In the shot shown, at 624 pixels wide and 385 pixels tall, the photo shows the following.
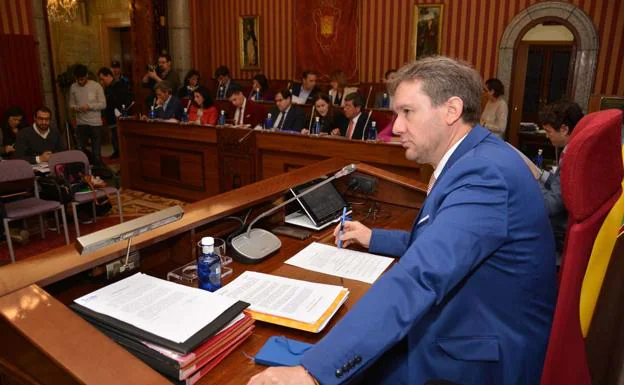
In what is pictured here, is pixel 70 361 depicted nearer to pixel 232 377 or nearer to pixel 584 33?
pixel 232 377

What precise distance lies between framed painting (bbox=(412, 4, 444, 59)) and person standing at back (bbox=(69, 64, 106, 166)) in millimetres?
5232

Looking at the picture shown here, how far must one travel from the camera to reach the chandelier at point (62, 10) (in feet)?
34.1

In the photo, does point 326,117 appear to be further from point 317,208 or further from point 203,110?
point 317,208

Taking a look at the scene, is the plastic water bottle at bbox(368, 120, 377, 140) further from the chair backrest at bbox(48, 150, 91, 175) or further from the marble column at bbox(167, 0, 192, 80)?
the marble column at bbox(167, 0, 192, 80)

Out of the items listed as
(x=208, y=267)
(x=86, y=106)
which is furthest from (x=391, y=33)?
(x=208, y=267)

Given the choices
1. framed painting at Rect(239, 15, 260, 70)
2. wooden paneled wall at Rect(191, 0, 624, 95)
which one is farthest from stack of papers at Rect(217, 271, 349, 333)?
framed painting at Rect(239, 15, 260, 70)

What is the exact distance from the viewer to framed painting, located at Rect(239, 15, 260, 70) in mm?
9977

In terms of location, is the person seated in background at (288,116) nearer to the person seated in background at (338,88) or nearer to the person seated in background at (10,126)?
the person seated in background at (338,88)

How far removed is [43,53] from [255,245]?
27.3 feet

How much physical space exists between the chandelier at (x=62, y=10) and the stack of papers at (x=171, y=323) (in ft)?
36.4

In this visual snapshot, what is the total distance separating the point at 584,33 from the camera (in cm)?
708

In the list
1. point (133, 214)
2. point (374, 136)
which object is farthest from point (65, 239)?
point (374, 136)

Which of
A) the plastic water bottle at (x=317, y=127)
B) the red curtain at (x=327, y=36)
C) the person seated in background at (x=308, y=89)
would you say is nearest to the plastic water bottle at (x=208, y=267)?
the plastic water bottle at (x=317, y=127)

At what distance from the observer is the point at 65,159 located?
4.88 meters
